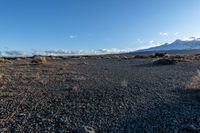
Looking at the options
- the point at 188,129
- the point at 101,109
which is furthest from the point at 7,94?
the point at 188,129

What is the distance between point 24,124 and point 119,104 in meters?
3.66

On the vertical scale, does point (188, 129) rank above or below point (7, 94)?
below

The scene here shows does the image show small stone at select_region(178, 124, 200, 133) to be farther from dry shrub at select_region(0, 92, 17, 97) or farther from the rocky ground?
dry shrub at select_region(0, 92, 17, 97)

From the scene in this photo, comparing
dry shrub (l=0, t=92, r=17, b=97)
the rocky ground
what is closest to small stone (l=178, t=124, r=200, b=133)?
the rocky ground

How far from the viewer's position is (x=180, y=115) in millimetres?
8188

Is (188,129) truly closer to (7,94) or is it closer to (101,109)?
(101,109)

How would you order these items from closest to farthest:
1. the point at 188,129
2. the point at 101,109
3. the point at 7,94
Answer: the point at 188,129 < the point at 101,109 < the point at 7,94

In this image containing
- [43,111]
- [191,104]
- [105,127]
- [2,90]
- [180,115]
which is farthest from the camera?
[2,90]

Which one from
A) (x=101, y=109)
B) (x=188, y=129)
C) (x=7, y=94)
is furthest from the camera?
(x=7, y=94)

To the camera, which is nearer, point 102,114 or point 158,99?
point 102,114

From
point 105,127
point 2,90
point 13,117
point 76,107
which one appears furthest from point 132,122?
point 2,90

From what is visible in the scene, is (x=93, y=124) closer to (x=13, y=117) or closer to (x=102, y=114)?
(x=102, y=114)

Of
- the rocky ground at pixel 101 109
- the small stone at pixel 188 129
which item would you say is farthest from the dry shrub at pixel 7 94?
the small stone at pixel 188 129

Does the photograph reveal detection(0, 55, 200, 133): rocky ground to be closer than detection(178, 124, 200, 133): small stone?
No
